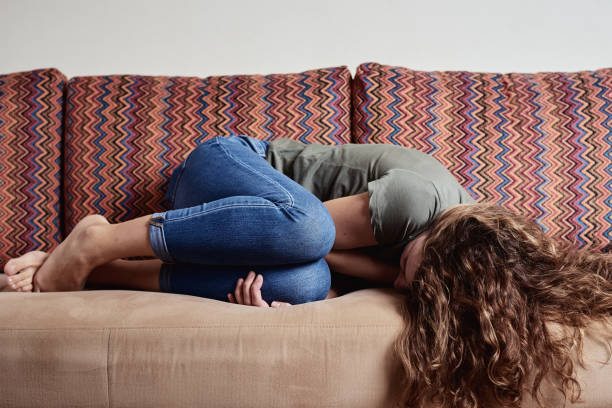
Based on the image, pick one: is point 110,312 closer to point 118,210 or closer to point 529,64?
point 118,210

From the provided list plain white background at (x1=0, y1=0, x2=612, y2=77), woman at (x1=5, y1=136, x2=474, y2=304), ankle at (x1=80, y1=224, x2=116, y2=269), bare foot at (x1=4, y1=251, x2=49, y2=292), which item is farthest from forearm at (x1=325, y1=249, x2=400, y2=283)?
plain white background at (x1=0, y1=0, x2=612, y2=77)

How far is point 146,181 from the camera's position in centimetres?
127

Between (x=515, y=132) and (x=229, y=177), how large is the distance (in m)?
0.88

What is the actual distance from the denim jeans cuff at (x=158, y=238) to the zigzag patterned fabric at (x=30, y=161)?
58 centimetres

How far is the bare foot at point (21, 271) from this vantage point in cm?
97

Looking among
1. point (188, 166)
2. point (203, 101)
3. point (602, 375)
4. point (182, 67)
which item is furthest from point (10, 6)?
point (602, 375)

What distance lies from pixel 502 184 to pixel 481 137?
0.51ft

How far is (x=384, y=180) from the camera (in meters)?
0.92

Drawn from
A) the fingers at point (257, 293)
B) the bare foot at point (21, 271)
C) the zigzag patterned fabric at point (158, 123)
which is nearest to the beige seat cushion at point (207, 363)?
the fingers at point (257, 293)

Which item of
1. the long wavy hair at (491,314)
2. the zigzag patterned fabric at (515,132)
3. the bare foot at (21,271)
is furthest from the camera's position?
the zigzag patterned fabric at (515,132)

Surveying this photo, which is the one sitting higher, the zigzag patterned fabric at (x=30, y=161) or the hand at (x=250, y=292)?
the zigzag patterned fabric at (x=30, y=161)

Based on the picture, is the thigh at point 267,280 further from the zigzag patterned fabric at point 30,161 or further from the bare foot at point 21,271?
the zigzag patterned fabric at point 30,161

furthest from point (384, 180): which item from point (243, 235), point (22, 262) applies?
point (22, 262)

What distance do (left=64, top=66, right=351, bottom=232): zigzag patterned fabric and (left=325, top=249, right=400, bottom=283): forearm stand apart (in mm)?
403
